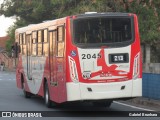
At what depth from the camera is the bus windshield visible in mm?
16062

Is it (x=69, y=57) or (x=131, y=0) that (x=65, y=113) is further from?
(x=131, y=0)

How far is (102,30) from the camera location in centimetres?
1622

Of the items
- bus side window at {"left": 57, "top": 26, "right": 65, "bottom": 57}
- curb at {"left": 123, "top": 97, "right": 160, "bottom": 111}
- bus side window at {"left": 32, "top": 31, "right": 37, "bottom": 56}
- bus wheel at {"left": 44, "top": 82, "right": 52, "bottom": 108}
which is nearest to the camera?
bus side window at {"left": 57, "top": 26, "right": 65, "bottom": 57}

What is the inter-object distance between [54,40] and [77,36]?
1.91 meters

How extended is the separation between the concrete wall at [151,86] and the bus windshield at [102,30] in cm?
367

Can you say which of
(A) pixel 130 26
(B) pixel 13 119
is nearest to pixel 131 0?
(A) pixel 130 26

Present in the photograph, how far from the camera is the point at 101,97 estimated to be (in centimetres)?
1580

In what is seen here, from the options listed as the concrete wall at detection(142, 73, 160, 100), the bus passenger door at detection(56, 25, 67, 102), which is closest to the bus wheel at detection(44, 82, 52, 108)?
the bus passenger door at detection(56, 25, 67, 102)

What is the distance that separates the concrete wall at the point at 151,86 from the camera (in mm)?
19562

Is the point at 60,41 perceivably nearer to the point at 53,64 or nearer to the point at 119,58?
the point at 53,64

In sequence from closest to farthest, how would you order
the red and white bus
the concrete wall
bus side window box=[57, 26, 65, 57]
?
the red and white bus
bus side window box=[57, 26, 65, 57]
the concrete wall

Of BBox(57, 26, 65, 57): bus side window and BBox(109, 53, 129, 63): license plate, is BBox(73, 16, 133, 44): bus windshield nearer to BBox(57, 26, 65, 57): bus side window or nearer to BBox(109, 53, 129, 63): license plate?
BBox(109, 53, 129, 63): license plate

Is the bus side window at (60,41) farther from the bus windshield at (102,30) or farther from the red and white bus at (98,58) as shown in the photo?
the bus windshield at (102,30)

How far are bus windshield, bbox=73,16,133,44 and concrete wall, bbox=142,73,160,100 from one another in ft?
12.0
